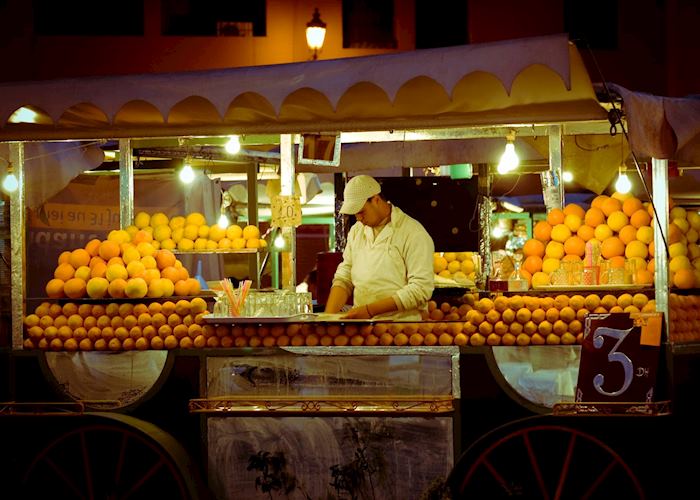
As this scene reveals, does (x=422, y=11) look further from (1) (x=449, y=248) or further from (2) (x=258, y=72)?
(2) (x=258, y=72)

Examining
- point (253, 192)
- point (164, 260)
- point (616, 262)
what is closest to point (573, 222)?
point (616, 262)

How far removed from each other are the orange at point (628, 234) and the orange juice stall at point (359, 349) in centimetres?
Answer: 2

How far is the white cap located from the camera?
7.10 m

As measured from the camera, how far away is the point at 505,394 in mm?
6020

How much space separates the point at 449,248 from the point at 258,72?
17.0 feet

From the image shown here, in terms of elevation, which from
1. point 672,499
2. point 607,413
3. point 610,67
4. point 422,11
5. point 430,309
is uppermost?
point 422,11

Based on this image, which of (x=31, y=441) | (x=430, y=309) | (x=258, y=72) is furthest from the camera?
(x=430, y=309)

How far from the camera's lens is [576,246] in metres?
7.37

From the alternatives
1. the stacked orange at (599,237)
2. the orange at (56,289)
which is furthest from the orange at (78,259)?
the stacked orange at (599,237)

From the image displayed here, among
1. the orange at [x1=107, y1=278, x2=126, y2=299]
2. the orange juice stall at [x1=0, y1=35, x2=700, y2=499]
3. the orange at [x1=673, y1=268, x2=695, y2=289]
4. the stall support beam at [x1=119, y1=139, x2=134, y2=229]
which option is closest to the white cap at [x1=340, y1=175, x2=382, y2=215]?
the orange juice stall at [x1=0, y1=35, x2=700, y2=499]

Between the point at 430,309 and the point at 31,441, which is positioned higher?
the point at 430,309

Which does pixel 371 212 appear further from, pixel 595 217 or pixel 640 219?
pixel 640 219

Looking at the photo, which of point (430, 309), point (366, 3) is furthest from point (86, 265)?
point (366, 3)

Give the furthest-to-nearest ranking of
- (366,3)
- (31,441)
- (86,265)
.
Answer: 1. (366,3)
2. (86,265)
3. (31,441)
